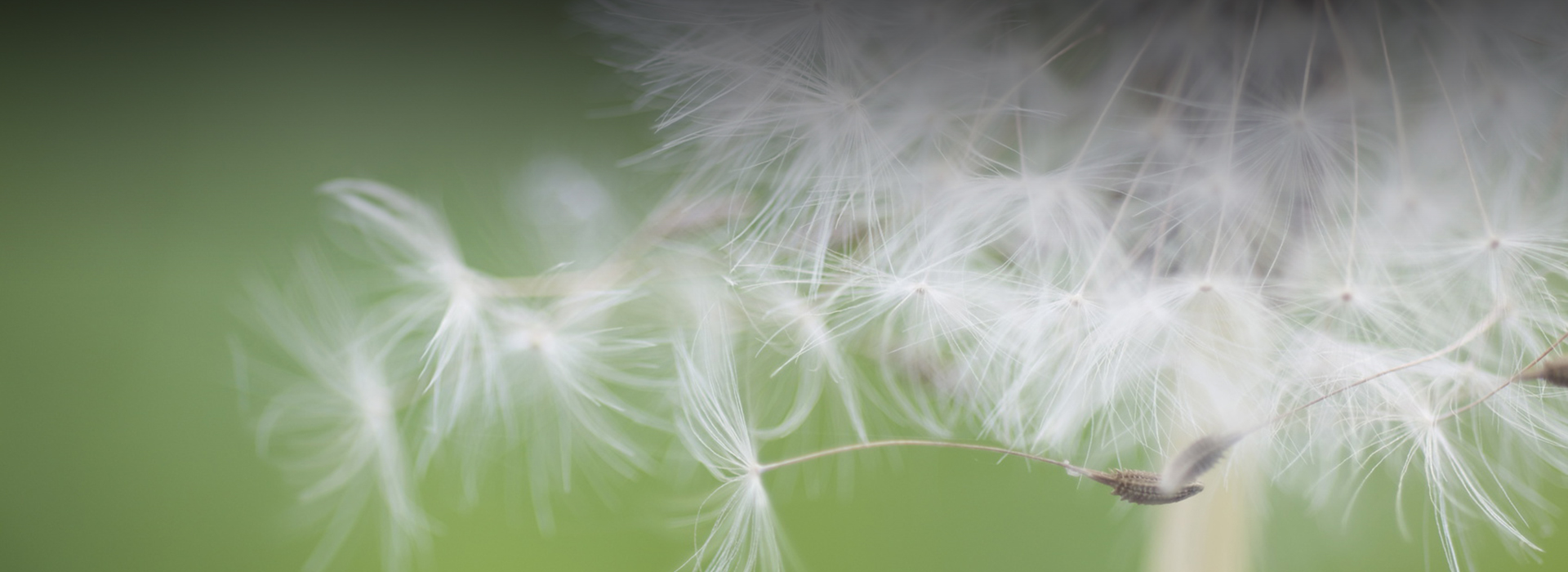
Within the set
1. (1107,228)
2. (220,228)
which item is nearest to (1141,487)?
(1107,228)

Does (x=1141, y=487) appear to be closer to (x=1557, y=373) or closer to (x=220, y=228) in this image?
(x=1557, y=373)

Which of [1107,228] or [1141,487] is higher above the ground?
[1107,228]

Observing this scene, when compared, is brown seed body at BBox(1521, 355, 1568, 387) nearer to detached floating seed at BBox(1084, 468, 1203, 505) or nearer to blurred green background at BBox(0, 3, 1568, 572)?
detached floating seed at BBox(1084, 468, 1203, 505)

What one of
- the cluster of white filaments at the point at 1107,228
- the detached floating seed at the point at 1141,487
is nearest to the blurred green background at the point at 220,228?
the cluster of white filaments at the point at 1107,228

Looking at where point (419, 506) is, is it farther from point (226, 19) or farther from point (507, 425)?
point (226, 19)

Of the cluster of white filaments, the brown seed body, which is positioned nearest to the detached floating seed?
the cluster of white filaments

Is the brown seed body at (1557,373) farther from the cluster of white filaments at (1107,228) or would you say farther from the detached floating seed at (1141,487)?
the detached floating seed at (1141,487)
